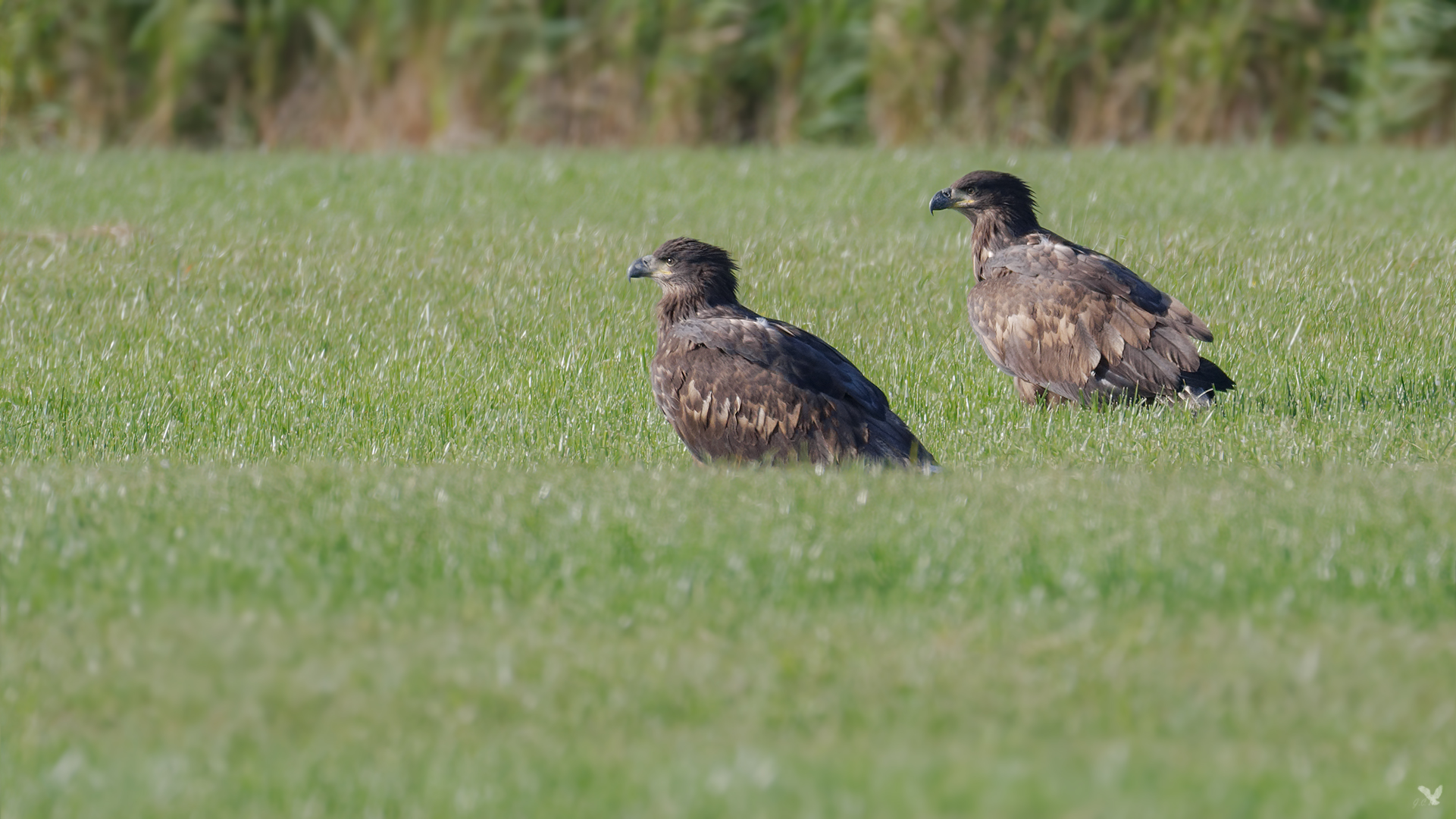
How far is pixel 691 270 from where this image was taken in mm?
9852

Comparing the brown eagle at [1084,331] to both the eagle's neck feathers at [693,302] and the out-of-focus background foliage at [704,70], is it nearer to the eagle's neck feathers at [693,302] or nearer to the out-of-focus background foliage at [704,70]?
the eagle's neck feathers at [693,302]

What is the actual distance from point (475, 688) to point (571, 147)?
17.8 m

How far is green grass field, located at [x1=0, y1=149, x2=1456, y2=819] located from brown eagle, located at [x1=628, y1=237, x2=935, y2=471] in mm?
380

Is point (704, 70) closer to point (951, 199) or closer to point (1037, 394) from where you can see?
point (951, 199)

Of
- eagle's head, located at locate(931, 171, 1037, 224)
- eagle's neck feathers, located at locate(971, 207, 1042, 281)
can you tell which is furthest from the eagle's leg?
eagle's head, located at locate(931, 171, 1037, 224)

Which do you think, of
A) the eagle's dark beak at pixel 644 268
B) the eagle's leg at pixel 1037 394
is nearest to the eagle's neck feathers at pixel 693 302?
the eagle's dark beak at pixel 644 268

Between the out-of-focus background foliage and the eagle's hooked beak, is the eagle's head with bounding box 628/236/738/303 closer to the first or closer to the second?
the eagle's hooked beak

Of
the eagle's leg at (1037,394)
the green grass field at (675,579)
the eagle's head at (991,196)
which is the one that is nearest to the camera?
the green grass field at (675,579)

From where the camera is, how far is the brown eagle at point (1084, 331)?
33.2ft

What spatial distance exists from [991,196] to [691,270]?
272 centimetres

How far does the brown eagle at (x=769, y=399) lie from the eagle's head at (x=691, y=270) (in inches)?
21.9

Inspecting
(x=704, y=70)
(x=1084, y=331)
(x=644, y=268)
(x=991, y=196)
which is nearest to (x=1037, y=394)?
(x=1084, y=331)

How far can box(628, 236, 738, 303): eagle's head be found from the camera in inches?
386

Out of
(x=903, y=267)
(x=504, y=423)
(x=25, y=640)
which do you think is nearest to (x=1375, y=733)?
(x=25, y=640)
